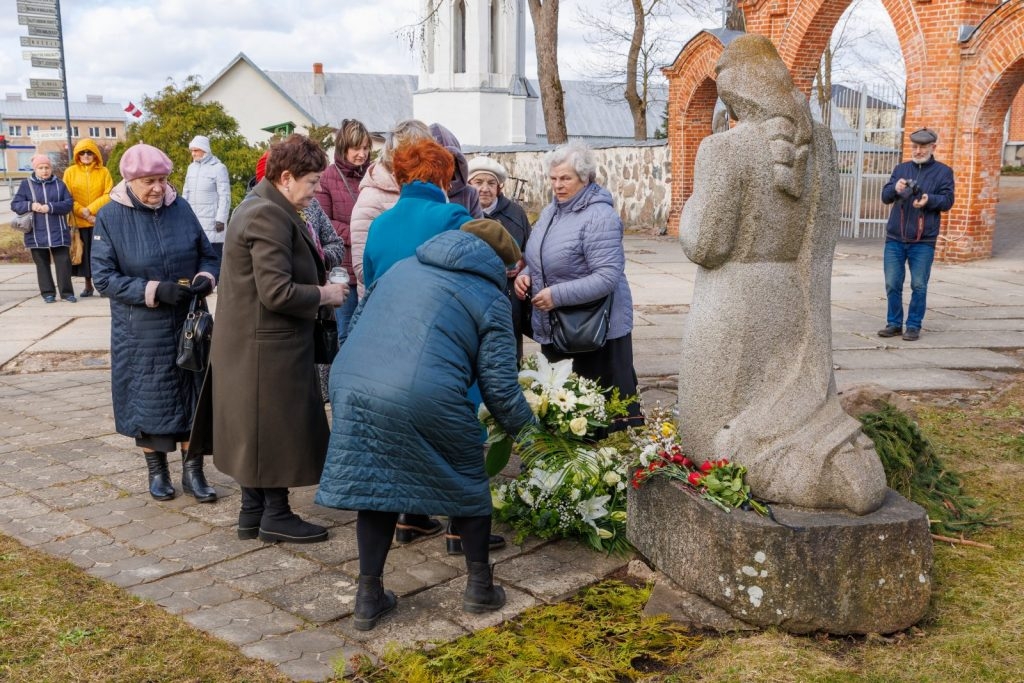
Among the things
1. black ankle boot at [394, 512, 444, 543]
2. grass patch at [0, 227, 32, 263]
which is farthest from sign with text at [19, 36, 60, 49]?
black ankle boot at [394, 512, 444, 543]

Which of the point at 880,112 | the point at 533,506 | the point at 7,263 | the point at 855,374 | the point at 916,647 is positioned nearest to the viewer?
the point at 916,647

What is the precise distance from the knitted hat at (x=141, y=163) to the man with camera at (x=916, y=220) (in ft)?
21.7

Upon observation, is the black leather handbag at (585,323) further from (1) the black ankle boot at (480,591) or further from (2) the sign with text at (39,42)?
(2) the sign with text at (39,42)

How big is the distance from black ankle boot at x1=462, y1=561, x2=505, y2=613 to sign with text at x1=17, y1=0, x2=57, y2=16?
16765 mm

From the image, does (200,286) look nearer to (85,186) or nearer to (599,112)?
(85,186)

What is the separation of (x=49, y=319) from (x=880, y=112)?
50.0ft

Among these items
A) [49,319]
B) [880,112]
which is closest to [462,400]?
[49,319]

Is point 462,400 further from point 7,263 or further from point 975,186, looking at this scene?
point 7,263

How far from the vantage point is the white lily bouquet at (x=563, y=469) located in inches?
168

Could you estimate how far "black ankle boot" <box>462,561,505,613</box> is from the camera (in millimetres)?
3637

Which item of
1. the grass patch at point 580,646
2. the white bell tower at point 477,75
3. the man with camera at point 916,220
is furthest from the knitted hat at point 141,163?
the white bell tower at point 477,75

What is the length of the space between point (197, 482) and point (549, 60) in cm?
1714

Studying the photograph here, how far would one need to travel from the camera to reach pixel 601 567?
411 centimetres

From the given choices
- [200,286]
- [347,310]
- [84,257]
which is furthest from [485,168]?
[84,257]
